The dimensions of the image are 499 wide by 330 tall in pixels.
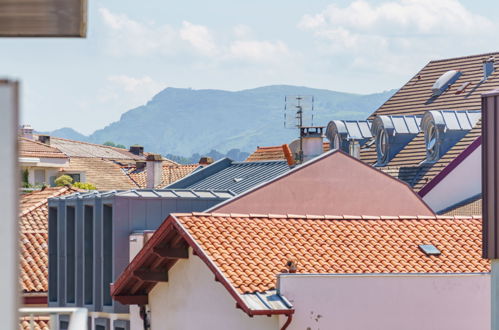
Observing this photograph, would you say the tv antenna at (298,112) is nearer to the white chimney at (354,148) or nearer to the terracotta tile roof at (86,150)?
the white chimney at (354,148)

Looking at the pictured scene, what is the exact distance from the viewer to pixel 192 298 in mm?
25625

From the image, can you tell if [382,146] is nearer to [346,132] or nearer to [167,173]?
[346,132]

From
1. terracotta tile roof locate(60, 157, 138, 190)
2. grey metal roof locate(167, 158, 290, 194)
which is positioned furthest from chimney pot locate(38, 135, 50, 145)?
grey metal roof locate(167, 158, 290, 194)

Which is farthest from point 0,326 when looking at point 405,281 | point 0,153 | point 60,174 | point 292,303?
point 60,174

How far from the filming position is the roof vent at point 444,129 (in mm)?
41375

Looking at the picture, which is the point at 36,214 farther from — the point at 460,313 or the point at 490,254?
the point at 490,254

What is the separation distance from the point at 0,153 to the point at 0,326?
0.49 m

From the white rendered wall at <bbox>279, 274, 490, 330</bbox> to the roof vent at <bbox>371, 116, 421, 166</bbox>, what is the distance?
19033 mm

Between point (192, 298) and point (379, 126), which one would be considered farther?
point (379, 126)

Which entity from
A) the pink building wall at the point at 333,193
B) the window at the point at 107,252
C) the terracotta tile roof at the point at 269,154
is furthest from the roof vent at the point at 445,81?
the window at the point at 107,252

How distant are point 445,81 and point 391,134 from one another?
14.7 feet

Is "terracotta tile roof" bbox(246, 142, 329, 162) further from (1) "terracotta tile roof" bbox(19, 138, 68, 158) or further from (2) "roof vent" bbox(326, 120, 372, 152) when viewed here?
(1) "terracotta tile roof" bbox(19, 138, 68, 158)

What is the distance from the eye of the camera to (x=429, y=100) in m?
47.9

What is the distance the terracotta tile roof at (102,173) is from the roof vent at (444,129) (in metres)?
53.1
